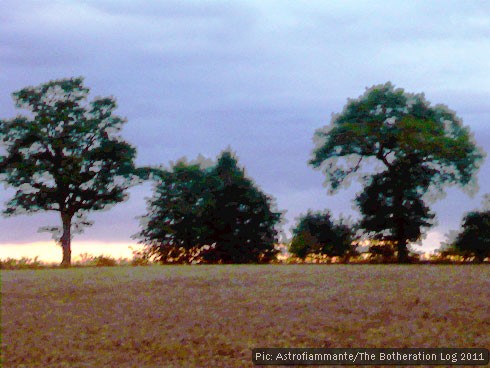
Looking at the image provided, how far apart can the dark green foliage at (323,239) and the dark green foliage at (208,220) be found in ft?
6.70

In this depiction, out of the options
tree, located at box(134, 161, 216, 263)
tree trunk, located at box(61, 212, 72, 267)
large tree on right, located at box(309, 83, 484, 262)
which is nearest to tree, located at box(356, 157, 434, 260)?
large tree on right, located at box(309, 83, 484, 262)

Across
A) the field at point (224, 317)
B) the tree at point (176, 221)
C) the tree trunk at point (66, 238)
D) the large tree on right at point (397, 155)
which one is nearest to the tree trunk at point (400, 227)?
the large tree on right at point (397, 155)

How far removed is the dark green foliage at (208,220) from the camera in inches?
1586

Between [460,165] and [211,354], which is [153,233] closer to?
[460,165]

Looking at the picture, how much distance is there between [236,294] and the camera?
678 inches

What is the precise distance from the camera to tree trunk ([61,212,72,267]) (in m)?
37.5

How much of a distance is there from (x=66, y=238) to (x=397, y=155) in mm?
17948

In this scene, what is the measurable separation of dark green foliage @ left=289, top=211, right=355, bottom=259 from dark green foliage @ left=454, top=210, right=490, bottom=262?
5.83 m

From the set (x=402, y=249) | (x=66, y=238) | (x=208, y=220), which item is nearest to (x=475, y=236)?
(x=402, y=249)

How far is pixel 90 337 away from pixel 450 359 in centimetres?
627

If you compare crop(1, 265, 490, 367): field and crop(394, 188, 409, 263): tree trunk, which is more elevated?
crop(394, 188, 409, 263): tree trunk

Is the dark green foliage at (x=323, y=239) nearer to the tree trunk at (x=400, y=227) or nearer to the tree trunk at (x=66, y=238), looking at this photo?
the tree trunk at (x=400, y=227)

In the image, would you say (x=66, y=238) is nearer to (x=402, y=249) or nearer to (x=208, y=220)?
(x=208, y=220)

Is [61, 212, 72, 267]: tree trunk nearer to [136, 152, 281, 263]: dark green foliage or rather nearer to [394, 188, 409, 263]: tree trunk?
[136, 152, 281, 263]: dark green foliage
